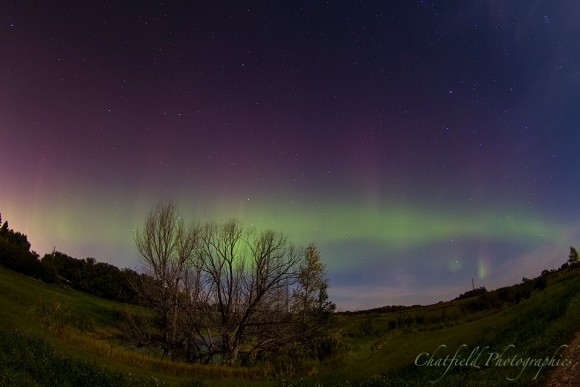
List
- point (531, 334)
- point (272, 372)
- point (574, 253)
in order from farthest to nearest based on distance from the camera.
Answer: point (574, 253) < point (272, 372) < point (531, 334)

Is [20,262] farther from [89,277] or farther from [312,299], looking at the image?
[312,299]

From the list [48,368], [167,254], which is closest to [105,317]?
[167,254]

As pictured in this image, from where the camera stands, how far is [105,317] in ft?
180

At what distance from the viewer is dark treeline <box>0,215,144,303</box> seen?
67.6m

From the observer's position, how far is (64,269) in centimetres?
8962

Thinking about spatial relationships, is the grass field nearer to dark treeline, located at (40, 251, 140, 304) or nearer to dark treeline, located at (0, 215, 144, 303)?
dark treeline, located at (0, 215, 144, 303)

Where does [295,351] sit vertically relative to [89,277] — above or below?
below

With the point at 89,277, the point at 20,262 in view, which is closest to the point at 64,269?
the point at 89,277

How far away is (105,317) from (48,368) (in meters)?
46.3

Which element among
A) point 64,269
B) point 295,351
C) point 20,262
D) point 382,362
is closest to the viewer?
point 382,362

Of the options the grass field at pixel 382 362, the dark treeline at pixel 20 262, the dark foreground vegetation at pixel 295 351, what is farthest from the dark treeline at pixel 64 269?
the grass field at pixel 382 362

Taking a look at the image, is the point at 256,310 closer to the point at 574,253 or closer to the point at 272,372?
the point at 272,372

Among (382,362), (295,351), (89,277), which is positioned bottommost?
(295,351)

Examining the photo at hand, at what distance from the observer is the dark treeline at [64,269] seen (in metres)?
67.6
